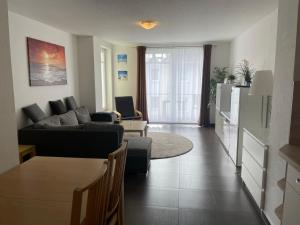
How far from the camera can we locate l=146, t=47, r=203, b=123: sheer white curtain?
7.18 m

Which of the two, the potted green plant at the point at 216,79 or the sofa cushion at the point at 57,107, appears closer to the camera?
the sofa cushion at the point at 57,107

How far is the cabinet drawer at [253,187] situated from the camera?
8.35 ft

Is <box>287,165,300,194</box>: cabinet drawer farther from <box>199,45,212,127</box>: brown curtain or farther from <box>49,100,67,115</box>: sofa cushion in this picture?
<box>199,45,212,127</box>: brown curtain

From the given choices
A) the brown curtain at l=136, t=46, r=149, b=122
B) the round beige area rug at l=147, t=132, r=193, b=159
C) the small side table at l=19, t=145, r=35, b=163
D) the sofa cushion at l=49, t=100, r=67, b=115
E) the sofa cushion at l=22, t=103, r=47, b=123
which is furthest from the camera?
the brown curtain at l=136, t=46, r=149, b=122

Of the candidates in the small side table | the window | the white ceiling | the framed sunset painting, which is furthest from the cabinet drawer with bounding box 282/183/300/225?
the window

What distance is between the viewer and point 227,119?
4.68 metres

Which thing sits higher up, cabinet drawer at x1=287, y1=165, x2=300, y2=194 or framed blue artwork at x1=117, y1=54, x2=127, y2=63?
framed blue artwork at x1=117, y1=54, x2=127, y2=63

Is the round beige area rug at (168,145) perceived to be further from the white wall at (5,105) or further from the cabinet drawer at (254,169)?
the white wall at (5,105)

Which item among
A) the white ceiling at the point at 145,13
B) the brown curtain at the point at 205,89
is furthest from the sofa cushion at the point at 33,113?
the brown curtain at the point at 205,89

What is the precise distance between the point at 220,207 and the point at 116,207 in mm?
1544

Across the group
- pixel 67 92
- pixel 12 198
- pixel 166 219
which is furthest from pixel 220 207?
pixel 67 92

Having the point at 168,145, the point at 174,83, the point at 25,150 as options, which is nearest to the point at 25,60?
the point at 25,150

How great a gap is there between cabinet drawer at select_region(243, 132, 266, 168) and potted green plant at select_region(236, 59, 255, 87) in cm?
140

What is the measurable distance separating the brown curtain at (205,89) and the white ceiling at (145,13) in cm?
180
